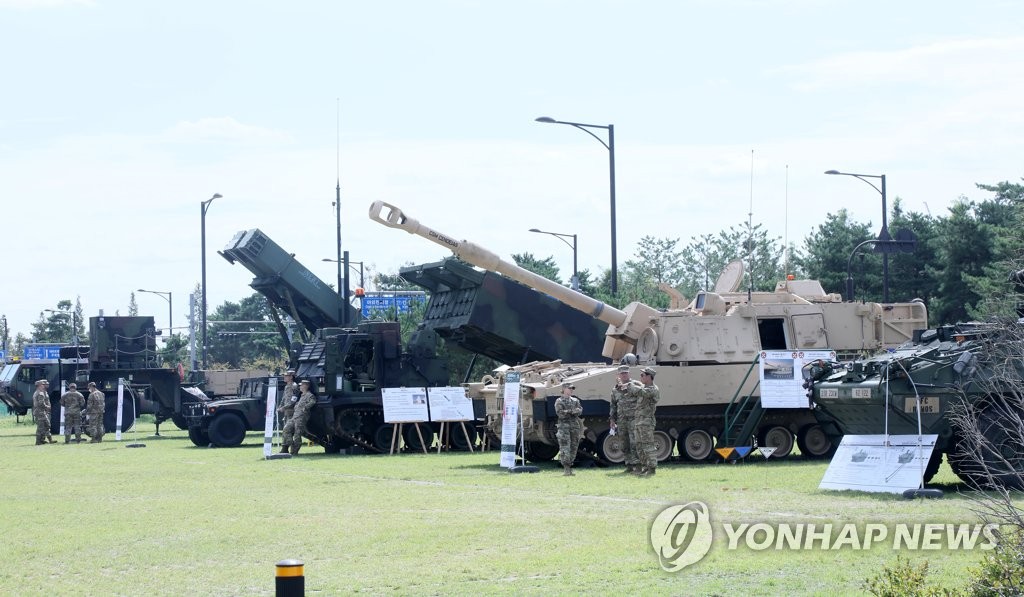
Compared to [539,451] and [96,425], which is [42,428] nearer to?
[96,425]

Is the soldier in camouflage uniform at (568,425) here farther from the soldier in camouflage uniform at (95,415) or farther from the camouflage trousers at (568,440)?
the soldier in camouflage uniform at (95,415)

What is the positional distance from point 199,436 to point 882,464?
761 inches

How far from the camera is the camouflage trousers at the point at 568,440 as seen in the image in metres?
19.2

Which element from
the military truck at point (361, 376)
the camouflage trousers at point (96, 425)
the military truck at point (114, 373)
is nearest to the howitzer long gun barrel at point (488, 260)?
the military truck at point (361, 376)

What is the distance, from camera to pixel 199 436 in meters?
30.4

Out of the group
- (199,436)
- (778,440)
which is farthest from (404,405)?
(778,440)

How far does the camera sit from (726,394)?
844 inches

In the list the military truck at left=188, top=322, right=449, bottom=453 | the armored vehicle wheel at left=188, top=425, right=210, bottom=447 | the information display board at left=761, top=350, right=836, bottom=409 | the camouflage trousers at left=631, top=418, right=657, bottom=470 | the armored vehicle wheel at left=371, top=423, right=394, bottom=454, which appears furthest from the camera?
the armored vehicle wheel at left=188, top=425, right=210, bottom=447

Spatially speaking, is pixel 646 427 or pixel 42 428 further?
pixel 42 428

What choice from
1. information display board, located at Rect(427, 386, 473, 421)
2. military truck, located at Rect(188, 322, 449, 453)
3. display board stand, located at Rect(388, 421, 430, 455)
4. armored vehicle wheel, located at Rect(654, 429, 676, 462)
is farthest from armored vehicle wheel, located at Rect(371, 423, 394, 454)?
armored vehicle wheel, located at Rect(654, 429, 676, 462)

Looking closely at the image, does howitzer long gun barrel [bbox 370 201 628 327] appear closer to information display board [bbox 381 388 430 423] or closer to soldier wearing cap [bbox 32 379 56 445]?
information display board [bbox 381 388 430 423]

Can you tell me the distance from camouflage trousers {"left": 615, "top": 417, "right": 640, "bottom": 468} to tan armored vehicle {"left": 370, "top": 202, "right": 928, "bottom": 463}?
1515 mm

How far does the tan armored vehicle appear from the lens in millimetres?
21016

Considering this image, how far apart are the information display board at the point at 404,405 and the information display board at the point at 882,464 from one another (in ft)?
37.2
